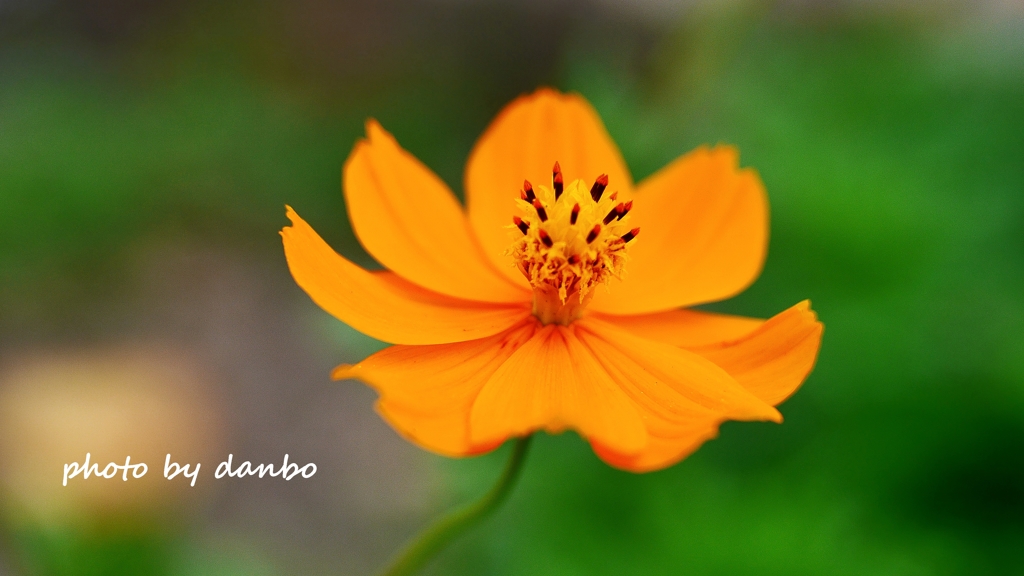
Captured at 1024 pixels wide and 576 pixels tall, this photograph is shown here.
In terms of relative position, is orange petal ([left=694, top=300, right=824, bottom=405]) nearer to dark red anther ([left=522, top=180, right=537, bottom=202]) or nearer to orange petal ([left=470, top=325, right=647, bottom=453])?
orange petal ([left=470, top=325, right=647, bottom=453])

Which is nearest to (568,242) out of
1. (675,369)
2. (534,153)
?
(675,369)

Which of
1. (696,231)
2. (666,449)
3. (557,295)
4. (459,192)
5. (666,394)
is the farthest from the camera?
(459,192)

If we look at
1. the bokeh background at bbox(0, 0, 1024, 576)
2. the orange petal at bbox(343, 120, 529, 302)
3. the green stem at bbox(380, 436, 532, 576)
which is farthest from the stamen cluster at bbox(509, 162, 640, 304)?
the bokeh background at bbox(0, 0, 1024, 576)

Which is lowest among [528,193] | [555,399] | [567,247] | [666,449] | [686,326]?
[666,449]

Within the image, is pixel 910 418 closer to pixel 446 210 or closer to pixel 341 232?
pixel 446 210

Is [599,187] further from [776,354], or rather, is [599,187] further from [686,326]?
[776,354]

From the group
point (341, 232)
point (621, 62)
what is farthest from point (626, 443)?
point (621, 62)

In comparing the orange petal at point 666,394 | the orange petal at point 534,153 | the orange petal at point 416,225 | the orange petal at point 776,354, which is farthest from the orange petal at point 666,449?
the orange petal at point 534,153

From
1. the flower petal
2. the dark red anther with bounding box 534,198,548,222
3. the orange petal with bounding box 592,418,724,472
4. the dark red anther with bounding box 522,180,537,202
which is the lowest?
the orange petal with bounding box 592,418,724,472

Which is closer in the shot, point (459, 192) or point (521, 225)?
point (521, 225)
